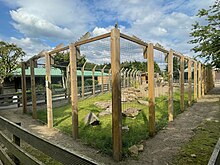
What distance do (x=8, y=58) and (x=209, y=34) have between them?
14.0m

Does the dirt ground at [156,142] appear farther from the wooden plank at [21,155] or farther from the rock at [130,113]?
the rock at [130,113]

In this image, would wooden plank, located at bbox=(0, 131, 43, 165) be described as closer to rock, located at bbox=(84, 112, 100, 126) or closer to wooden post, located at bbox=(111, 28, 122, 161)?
wooden post, located at bbox=(111, 28, 122, 161)

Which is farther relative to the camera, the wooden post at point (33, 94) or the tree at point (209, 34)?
the tree at point (209, 34)

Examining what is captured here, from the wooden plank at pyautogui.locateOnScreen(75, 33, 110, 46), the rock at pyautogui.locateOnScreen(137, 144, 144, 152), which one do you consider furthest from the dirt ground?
the wooden plank at pyautogui.locateOnScreen(75, 33, 110, 46)

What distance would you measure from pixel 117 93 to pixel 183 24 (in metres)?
16.3

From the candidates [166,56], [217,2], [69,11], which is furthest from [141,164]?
[217,2]

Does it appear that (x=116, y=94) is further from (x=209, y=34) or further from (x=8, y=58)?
(x=209, y=34)

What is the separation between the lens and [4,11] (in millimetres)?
11000

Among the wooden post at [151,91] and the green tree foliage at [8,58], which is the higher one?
the green tree foliage at [8,58]

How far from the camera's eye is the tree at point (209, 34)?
12891 millimetres

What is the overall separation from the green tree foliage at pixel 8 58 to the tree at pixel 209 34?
1295 centimetres

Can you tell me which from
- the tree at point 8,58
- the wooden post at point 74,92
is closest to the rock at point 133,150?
the wooden post at point 74,92

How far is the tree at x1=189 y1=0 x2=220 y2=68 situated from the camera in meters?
12.9

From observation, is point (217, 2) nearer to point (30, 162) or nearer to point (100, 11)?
point (100, 11)
